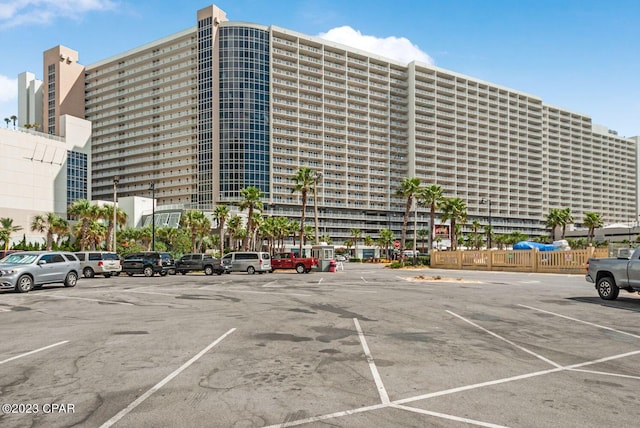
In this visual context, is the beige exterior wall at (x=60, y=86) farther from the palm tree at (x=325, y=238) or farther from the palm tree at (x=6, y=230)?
the palm tree at (x=325, y=238)

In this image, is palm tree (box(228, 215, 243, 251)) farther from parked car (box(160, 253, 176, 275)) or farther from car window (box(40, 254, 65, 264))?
car window (box(40, 254, 65, 264))

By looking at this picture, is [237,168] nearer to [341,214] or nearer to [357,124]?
[341,214]

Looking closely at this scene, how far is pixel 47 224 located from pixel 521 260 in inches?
2939

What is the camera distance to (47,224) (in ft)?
257

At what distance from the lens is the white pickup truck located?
51.8ft

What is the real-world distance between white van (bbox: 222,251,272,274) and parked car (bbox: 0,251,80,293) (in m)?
16.1

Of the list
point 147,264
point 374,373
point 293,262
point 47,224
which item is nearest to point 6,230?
point 47,224

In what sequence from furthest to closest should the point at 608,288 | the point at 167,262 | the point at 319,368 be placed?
the point at 167,262 → the point at 608,288 → the point at 319,368

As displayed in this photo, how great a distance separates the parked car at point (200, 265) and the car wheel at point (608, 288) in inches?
1122

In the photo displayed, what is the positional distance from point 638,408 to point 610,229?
140 meters

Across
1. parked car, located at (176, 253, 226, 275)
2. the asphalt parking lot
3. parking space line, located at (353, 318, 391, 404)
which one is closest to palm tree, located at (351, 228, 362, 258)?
parked car, located at (176, 253, 226, 275)

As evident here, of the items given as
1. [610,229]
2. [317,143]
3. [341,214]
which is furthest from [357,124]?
[610,229]

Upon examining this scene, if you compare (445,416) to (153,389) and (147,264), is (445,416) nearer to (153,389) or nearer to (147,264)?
(153,389)

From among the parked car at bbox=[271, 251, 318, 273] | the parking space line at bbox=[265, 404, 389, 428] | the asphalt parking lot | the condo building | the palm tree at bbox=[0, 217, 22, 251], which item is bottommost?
the parked car at bbox=[271, 251, 318, 273]
